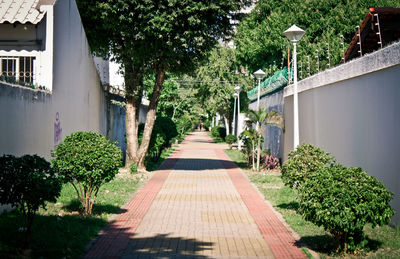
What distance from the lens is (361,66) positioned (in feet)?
33.7

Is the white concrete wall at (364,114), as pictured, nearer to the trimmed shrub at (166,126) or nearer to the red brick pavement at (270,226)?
the red brick pavement at (270,226)

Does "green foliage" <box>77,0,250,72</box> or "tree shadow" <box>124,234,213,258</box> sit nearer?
"tree shadow" <box>124,234,213,258</box>

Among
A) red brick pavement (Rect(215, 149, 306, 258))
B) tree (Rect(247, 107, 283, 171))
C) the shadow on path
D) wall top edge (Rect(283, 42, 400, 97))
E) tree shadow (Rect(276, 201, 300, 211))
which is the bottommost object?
red brick pavement (Rect(215, 149, 306, 258))

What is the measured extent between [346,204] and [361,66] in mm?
4570

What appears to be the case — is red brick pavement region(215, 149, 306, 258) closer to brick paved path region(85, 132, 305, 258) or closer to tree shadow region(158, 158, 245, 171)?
brick paved path region(85, 132, 305, 258)

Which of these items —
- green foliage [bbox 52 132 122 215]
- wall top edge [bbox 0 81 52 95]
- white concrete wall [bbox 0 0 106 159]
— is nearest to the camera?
green foliage [bbox 52 132 122 215]

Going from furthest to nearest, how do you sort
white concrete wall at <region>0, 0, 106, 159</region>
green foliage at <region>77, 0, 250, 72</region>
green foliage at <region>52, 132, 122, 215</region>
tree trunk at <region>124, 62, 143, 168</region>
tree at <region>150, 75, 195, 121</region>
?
tree at <region>150, 75, 195, 121</region> → tree trunk at <region>124, 62, 143, 168</region> → green foliage at <region>77, 0, 250, 72</region> → white concrete wall at <region>0, 0, 106, 159</region> → green foliage at <region>52, 132, 122, 215</region>

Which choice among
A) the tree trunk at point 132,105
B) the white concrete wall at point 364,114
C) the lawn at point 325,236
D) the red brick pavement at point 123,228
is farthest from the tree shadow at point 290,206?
the tree trunk at point 132,105

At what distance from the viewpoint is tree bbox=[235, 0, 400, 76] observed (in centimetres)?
3142

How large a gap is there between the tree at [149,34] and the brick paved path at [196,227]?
4.58m

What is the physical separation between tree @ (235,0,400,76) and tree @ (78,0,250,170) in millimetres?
13661

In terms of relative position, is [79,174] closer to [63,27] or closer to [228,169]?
[63,27]

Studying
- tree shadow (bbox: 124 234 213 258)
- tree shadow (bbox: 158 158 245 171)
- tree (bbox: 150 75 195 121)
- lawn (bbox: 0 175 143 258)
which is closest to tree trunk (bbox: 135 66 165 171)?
tree shadow (bbox: 158 158 245 171)

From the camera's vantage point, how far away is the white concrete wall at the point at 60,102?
9594 millimetres
